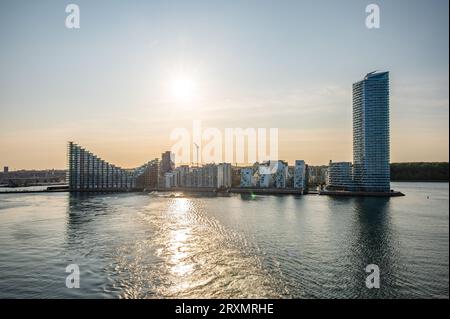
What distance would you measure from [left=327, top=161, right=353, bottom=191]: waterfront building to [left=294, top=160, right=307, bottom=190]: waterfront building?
4.59m

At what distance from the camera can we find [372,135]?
50031mm

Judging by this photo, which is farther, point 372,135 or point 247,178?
point 247,178

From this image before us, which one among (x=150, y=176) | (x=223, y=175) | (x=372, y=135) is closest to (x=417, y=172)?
(x=372, y=135)

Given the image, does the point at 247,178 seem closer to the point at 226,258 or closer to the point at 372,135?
the point at 372,135

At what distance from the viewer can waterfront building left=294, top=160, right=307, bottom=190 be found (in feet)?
181

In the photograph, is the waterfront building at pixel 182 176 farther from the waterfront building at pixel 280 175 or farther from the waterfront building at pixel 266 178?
the waterfront building at pixel 280 175

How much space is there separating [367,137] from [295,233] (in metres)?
37.5

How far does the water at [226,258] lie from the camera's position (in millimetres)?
10062

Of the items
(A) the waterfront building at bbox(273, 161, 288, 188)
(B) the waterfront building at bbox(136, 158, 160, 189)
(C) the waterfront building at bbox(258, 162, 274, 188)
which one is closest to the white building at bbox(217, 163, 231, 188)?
(C) the waterfront building at bbox(258, 162, 274, 188)

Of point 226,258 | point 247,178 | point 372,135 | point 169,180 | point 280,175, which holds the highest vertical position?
point 372,135

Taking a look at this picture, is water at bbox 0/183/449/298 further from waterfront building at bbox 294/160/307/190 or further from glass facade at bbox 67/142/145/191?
glass facade at bbox 67/142/145/191

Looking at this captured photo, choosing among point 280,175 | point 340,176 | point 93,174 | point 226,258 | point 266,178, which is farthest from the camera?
point 93,174

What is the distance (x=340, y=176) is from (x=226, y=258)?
41.9 meters
